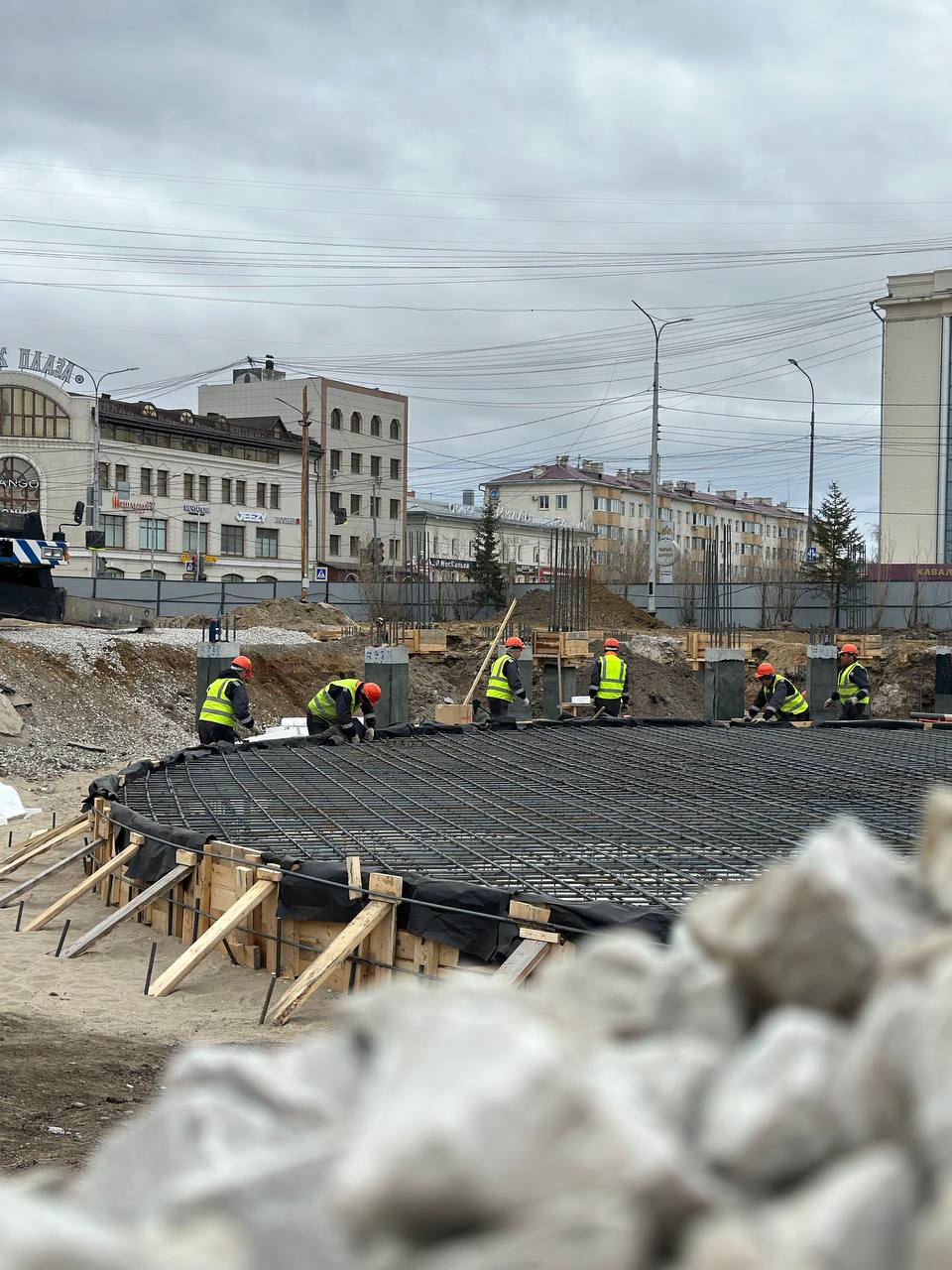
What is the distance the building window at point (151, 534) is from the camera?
52.2 metres

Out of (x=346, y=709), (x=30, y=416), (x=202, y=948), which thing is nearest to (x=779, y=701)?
(x=346, y=709)

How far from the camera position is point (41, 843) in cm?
1019

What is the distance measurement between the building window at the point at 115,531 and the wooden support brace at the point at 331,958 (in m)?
46.3

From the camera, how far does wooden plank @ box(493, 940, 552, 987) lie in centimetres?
564

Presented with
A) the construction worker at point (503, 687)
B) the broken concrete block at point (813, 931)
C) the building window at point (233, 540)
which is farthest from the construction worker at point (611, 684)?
the building window at point (233, 540)

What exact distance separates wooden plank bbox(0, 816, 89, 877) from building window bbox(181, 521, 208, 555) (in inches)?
1752

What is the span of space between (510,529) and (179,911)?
5976cm

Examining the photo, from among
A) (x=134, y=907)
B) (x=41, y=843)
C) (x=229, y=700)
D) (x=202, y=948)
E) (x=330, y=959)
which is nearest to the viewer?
(x=330, y=959)

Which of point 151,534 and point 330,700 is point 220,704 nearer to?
point 330,700

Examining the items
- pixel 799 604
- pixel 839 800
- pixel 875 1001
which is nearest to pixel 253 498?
pixel 799 604

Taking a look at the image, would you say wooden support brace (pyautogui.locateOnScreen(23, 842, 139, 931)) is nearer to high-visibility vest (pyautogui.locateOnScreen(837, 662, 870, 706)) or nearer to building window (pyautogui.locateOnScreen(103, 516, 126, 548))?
high-visibility vest (pyautogui.locateOnScreen(837, 662, 870, 706))

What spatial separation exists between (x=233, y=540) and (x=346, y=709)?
1727 inches

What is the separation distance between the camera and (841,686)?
656 inches

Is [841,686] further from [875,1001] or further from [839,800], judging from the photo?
[875,1001]
